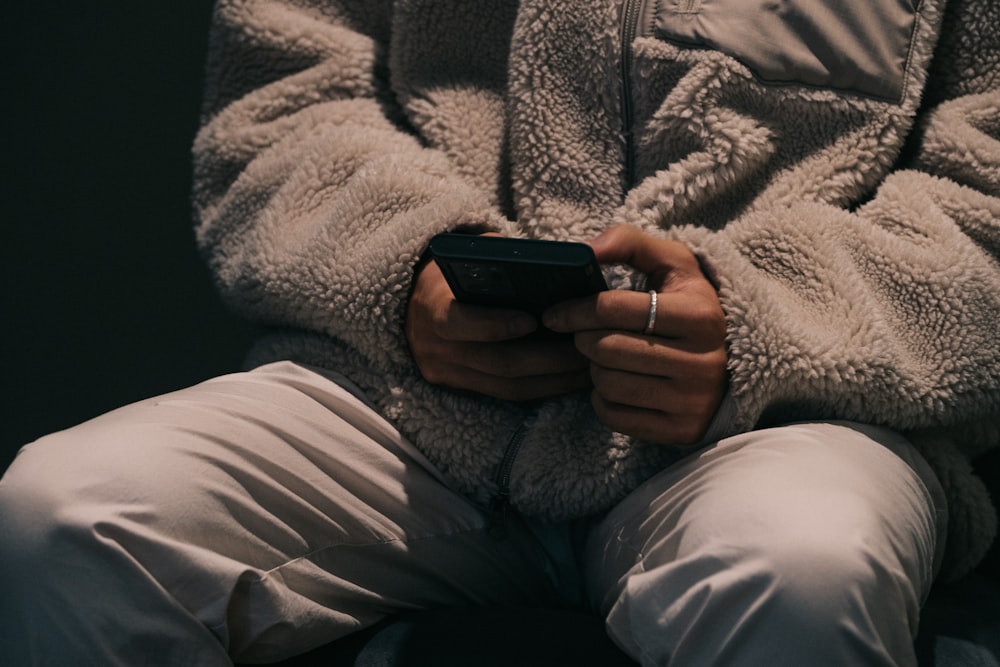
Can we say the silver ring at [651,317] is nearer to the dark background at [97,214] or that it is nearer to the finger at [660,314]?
the finger at [660,314]

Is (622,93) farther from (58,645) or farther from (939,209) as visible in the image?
(58,645)

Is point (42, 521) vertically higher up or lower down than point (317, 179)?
lower down

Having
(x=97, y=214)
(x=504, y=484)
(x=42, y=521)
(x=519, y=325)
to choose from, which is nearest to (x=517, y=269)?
(x=519, y=325)

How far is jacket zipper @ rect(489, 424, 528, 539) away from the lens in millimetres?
750

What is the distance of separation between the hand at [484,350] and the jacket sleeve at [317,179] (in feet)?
0.08

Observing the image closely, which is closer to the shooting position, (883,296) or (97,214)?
(883,296)

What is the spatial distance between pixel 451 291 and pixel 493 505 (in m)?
0.17

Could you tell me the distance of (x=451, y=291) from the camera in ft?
2.40

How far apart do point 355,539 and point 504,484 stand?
119 millimetres

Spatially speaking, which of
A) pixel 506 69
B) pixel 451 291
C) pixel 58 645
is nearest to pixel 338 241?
pixel 451 291

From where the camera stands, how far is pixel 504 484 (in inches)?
29.6

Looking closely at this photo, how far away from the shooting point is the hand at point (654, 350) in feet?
2.15

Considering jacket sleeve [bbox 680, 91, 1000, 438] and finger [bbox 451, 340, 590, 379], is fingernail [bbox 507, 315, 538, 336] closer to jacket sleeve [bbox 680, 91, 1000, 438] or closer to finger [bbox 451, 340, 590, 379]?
finger [bbox 451, 340, 590, 379]

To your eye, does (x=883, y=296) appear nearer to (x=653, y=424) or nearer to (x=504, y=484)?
(x=653, y=424)
